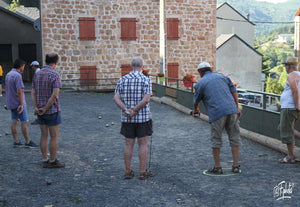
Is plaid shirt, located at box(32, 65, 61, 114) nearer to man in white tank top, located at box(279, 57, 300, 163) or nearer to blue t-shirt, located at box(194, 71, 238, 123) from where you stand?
blue t-shirt, located at box(194, 71, 238, 123)

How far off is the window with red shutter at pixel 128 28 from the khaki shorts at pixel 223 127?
2170cm

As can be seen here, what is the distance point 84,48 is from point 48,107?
20622 millimetres

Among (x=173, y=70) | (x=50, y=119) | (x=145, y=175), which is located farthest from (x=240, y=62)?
(x=145, y=175)

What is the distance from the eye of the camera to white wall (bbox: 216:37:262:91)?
46812 mm

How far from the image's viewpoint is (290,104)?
268 inches

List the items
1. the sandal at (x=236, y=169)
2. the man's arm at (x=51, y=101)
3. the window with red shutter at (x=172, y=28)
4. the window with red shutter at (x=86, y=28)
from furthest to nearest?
the window with red shutter at (x=172, y=28)
the window with red shutter at (x=86, y=28)
the man's arm at (x=51, y=101)
the sandal at (x=236, y=169)

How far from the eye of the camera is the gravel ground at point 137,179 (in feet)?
16.8

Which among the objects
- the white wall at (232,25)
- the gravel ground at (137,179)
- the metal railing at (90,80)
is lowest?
the gravel ground at (137,179)

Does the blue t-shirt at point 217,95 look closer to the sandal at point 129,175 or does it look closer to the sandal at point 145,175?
the sandal at point 145,175

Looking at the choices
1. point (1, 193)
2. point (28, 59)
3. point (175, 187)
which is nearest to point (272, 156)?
point (175, 187)

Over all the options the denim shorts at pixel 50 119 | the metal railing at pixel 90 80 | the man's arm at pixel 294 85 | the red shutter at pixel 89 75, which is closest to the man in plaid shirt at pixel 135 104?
the denim shorts at pixel 50 119

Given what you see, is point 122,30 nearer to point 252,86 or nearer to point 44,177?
point 44,177

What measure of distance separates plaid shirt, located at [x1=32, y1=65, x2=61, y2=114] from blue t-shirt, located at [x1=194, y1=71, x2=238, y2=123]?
86.0 inches

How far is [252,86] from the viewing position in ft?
163
